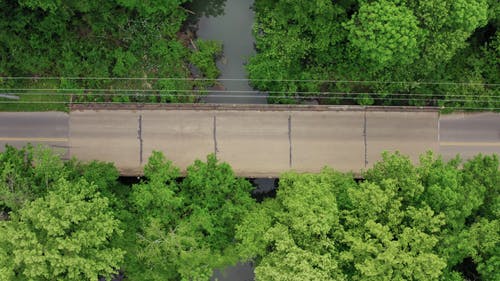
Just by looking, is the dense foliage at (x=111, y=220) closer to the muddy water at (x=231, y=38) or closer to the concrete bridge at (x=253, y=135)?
the concrete bridge at (x=253, y=135)

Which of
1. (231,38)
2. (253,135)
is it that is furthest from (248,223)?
(231,38)

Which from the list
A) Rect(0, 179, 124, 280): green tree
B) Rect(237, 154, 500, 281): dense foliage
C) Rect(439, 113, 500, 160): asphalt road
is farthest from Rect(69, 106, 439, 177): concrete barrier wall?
Rect(0, 179, 124, 280): green tree

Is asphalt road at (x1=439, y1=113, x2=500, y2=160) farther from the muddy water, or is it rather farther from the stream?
the muddy water

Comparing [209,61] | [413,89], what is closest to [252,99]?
[209,61]

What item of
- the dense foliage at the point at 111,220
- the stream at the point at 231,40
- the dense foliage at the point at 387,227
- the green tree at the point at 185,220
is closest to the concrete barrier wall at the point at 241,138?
the dense foliage at the point at 111,220

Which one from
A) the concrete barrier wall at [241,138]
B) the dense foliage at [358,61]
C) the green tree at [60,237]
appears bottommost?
the green tree at [60,237]
